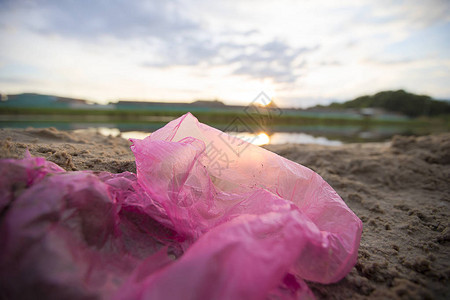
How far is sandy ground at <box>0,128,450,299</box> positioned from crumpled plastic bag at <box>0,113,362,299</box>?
0.53 feet

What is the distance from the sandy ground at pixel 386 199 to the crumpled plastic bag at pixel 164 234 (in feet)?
0.53

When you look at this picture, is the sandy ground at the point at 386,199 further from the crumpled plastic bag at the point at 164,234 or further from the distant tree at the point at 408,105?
the distant tree at the point at 408,105

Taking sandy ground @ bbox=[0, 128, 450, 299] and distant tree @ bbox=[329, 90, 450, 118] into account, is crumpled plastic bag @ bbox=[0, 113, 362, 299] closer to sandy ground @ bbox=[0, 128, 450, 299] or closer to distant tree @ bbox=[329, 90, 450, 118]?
sandy ground @ bbox=[0, 128, 450, 299]

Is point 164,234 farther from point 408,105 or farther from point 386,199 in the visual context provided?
point 408,105

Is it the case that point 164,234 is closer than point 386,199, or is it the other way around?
point 164,234

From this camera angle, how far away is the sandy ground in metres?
0.87

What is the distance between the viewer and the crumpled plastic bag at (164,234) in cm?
58

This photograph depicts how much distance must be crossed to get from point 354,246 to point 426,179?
181cm

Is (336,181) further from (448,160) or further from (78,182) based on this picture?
(78,182)

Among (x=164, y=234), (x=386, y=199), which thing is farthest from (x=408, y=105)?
(x=164, y=234)

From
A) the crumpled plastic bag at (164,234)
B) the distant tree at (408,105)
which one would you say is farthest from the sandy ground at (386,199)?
the distant tree at (408,105)

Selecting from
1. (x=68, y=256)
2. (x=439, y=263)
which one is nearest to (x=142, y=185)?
(x=68, y=256)

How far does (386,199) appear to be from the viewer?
1.78m

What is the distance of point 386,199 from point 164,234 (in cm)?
172
